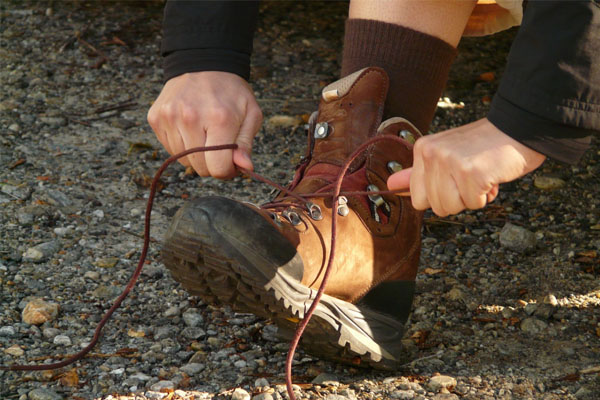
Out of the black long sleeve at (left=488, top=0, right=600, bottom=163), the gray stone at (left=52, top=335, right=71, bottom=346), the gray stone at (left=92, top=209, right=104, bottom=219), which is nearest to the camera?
the black long sleeve at (left=488, top=0, right=600, bottom=163)

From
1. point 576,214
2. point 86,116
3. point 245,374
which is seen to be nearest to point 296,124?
point 86,116

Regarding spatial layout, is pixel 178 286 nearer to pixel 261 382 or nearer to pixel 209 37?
pixel 261 382

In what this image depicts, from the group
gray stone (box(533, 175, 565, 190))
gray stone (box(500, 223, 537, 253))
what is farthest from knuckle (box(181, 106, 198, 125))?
gray stone (box(533, 175, 565, 190))

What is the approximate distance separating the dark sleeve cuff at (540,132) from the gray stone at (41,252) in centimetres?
113

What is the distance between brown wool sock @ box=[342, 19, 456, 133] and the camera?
57.5 inches

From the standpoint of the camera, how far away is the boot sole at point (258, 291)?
3.87 feet

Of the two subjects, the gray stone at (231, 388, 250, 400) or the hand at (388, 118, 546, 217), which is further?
the gray stone at (231, 388, 250, 400)

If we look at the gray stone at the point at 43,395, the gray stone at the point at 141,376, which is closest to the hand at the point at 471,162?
the gray stone at the point at 141,376

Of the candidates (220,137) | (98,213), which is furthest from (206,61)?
(98,213)

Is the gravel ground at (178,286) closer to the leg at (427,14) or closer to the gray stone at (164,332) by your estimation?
the gray stone at (164,332)

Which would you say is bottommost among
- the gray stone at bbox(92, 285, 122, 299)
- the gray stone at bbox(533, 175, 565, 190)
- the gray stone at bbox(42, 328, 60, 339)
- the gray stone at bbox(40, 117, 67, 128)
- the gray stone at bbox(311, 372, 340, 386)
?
the gray stone at bbox(40, 117, 67, 128)

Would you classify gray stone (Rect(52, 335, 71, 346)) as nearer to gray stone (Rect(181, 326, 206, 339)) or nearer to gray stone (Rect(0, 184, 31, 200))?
gray stone (Rect(181, 326, 206, 339))

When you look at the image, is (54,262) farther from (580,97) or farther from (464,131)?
(580,97)

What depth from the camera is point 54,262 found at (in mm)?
1688
